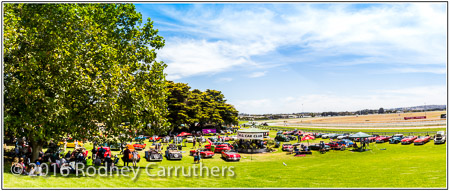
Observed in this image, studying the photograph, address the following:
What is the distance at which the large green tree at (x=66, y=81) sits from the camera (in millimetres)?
15273

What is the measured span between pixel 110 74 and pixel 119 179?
6778 mm

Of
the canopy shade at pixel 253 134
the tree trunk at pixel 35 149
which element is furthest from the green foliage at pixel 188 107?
the tree trunk at pixel 35 149

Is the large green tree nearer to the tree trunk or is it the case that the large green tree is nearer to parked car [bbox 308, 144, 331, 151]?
the tree trunk

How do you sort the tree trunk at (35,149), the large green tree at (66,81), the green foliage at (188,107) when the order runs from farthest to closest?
the green foliage at (188,107) → the tree trunk at (35,149) → the large green tree at (66,81)

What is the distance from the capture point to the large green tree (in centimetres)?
1527

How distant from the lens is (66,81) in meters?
16.4

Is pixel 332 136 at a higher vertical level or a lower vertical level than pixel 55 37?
lower

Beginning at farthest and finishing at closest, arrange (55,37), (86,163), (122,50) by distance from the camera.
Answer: (122,50)
(86,163)
(55,37)

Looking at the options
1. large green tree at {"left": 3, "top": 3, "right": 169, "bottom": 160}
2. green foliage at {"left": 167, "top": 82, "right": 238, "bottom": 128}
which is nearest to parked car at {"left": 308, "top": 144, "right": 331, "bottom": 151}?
large green tree at {"left": 3, "top": 3, "right": 169, "bottom": 160}

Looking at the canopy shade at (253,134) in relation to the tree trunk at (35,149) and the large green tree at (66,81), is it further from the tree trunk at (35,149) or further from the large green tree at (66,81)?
the tree trunk at (35,149)

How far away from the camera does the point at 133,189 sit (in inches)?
484

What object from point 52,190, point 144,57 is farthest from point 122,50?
point 52,190

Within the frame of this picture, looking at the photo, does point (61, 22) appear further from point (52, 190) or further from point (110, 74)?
point (52, 190)

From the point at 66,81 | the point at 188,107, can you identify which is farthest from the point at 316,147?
the point at 188,107
